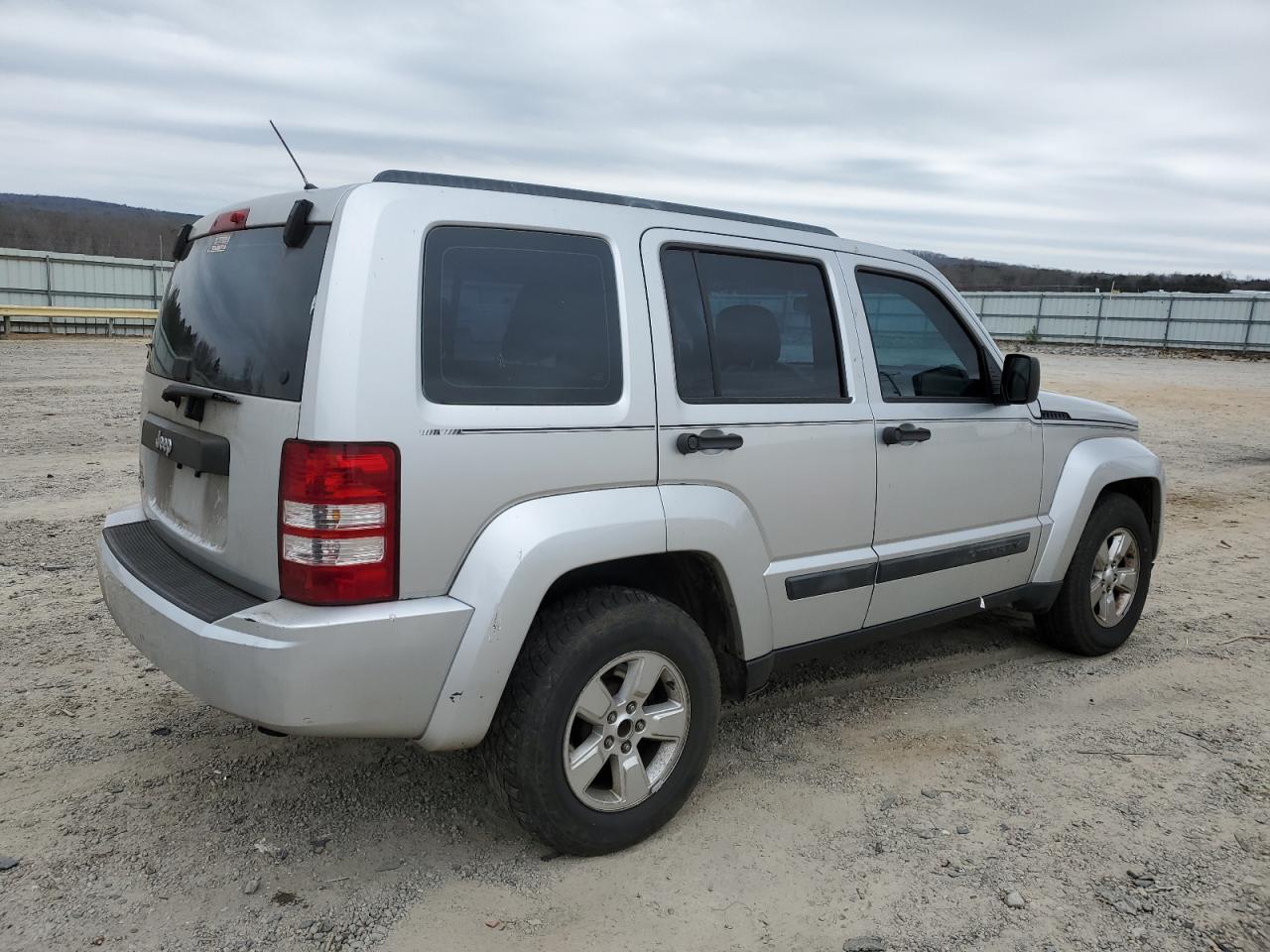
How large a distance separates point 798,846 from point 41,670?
3.21 m

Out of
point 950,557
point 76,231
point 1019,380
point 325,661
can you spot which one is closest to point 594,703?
point 325,661

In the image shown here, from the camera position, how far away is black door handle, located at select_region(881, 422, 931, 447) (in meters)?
3.63

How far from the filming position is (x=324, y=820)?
10.5 ft

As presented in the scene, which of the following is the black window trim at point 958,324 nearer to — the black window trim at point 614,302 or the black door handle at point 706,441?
the black door handle at point 706,441

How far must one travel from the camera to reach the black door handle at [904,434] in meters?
3.63

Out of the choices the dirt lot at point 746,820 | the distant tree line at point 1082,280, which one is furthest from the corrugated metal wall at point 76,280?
the distant tree line at point 1082,280

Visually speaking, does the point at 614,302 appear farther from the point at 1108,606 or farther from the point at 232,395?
the point at 1108,606

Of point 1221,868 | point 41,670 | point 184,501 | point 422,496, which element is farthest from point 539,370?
point 41,670

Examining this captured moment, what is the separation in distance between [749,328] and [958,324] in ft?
4.03

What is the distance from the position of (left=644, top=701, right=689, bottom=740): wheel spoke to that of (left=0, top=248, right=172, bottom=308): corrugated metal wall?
91.1ft

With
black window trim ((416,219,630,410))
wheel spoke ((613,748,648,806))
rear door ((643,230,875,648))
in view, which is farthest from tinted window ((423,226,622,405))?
wheel spoke ((613,748,648,806))

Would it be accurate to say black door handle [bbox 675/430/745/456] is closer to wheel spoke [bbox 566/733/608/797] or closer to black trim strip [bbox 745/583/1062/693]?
black trim strip [bbox 745/583/1062/693]

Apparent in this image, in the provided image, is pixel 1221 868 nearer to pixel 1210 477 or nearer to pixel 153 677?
pixel 153 677

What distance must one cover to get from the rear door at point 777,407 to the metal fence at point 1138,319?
35.3m
